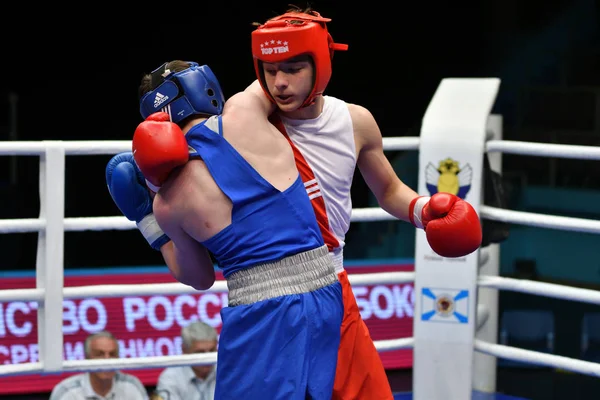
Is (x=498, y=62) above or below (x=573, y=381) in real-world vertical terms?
above

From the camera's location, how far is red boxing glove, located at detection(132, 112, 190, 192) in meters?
1.92

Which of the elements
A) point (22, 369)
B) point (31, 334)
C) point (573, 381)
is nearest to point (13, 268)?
point (31, 334)

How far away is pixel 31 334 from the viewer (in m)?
4.76

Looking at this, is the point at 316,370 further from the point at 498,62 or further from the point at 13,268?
the point at 498,62

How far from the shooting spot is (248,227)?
1987mm

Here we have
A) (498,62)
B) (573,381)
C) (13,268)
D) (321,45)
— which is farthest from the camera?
(498,62)

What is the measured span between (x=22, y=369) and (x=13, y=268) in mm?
2670

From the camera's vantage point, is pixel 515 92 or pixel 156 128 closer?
pixel 156 128

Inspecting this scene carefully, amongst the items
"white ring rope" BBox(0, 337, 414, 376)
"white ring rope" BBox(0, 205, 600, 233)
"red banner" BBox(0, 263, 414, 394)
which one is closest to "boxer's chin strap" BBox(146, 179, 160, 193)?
"white ring rope" BBox(0, 205, 600, 233)

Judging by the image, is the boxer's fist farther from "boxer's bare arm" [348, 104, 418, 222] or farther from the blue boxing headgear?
"boxer's bare arm" [348, 104, 418, 222]

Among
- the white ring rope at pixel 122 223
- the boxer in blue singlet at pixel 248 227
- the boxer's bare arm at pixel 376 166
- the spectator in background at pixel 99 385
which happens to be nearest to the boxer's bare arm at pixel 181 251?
the boxer in blue singlet at pixel 248 227

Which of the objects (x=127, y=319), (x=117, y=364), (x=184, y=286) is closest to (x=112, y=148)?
(x=184, y=286)

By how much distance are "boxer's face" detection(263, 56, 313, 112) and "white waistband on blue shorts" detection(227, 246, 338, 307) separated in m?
0.32

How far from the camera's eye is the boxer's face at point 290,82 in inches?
79.9
